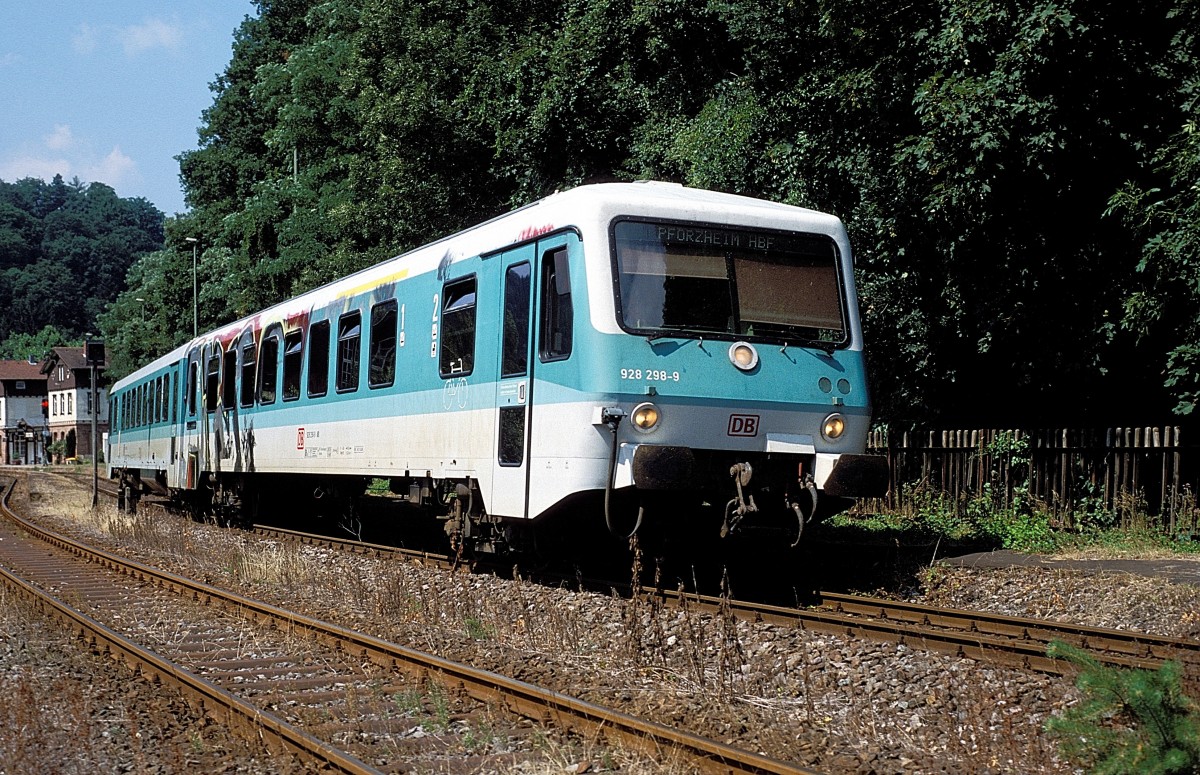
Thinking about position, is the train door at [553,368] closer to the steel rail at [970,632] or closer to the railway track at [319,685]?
the steel rail at [970,632]

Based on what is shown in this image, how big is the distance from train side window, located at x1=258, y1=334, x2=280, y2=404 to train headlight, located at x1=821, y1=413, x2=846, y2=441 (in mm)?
9424

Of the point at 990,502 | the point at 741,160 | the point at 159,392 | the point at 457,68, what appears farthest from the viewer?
the point at 457,68

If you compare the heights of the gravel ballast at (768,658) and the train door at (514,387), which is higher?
the train door at (514,387)

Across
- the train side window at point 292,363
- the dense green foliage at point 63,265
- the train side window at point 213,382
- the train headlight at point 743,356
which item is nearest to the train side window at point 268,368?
the train side window at point 292,363

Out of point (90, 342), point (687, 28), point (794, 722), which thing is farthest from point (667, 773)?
point (90, 342)

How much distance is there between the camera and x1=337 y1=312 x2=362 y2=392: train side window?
14469 mm

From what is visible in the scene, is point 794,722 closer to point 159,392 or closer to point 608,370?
point 608,370

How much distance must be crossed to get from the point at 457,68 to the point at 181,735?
23321 mm

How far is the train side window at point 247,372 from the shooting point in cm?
1866

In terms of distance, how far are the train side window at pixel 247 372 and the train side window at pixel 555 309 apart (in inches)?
366

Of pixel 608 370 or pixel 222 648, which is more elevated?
pixel 608 370

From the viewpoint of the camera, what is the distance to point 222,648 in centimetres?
927

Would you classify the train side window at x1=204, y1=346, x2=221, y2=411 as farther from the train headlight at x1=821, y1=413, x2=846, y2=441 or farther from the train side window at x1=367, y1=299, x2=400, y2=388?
the train headlight at x1=821, y1=413, x2=846, y2=441

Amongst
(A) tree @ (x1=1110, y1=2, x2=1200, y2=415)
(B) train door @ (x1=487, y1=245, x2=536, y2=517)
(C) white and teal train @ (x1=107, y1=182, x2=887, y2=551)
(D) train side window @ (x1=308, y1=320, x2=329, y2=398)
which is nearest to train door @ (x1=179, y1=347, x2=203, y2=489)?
(D) train side window @ (x1=308, y1=320, x2=329, y2=398)
